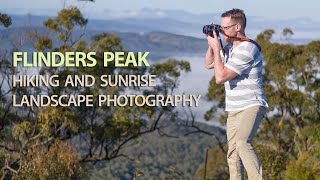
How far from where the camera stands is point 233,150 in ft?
13.5

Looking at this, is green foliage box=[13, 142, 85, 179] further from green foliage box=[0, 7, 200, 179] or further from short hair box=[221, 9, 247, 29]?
short hair box=[221, 9, 247, 29]

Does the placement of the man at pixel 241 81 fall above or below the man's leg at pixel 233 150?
above

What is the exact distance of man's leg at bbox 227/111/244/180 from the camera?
4.03m

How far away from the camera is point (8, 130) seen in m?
18.2

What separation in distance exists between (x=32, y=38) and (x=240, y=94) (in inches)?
607

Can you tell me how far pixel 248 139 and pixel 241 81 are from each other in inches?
14.4

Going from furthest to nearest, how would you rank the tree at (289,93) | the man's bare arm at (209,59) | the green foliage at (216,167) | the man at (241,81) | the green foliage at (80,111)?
1. the green foliage at (216,167)
2. the tree at (289,93)
3. the green foliage at (80,111)
4. the man's bare arm at (209,59)
5. the man at (241,81)

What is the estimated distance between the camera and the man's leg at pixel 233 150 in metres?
4.03

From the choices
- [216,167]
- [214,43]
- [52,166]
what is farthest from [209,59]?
[216,167]

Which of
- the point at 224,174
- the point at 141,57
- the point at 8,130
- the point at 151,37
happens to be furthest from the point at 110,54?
the point at 151,37

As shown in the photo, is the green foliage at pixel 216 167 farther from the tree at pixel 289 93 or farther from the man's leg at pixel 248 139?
the man's leg at pixel 248 139

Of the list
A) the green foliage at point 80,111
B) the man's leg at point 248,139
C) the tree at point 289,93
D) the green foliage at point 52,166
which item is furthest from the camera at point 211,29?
the tree at point 289,93

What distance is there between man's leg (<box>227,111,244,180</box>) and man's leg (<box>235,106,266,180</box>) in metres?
0.07

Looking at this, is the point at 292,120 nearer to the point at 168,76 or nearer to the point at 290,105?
the point at 290,105
